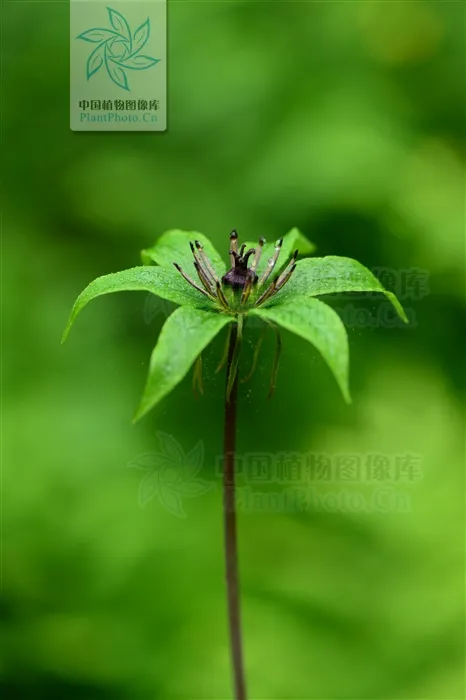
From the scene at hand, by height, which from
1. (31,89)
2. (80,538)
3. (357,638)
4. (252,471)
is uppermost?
(31,89)

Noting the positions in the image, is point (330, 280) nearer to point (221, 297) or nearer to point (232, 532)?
point (221, 297)

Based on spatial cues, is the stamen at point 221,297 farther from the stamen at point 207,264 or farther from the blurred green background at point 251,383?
the blurred green background at point 251,383

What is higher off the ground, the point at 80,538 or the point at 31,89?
the point at 31,89

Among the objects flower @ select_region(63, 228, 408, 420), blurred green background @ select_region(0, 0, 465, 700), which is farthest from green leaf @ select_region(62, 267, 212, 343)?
blurred green background @ select_region(0, 0, 465, 700)

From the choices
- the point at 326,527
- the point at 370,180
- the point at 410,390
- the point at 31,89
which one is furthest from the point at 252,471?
the point at 31,89

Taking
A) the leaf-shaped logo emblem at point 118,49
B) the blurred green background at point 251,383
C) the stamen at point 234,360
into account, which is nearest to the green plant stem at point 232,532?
the stamen at point 234,360

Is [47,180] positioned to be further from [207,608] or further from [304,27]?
[207,608]

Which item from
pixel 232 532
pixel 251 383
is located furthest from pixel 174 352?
pixel 251 383
